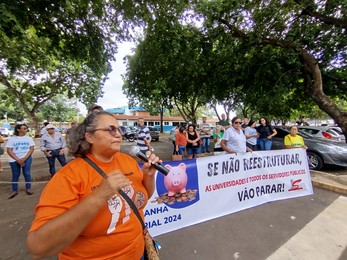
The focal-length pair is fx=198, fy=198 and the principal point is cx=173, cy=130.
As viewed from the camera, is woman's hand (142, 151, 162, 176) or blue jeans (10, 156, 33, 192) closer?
woman's hand (142, 151, 162, 176)

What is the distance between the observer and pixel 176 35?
6.69 meters

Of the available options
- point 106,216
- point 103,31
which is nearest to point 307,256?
Answer: point 106,216

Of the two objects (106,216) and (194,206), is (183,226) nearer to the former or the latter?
(194,206)

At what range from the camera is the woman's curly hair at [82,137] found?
4.44 ft

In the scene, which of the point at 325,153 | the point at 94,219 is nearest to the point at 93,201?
the point at 94,219

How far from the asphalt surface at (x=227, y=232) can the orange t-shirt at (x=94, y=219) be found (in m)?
1.57

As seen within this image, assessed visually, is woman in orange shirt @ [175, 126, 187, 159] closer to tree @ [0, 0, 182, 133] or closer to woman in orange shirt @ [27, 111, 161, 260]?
tree @ [0, 0, 182, 133]

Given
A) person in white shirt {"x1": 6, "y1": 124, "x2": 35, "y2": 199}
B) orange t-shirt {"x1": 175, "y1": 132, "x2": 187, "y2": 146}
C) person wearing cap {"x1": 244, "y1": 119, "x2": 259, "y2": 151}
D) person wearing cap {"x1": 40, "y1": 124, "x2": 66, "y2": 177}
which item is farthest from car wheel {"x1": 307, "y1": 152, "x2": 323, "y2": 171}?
person in white shirt {"x1": 6, "y1": 124, "x2": 35, "y2": 199}

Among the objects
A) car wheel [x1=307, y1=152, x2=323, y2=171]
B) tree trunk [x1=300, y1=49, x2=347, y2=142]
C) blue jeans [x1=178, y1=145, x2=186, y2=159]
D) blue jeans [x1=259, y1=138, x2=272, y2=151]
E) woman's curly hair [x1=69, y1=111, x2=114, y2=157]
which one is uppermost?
tree trunk [x1=300, y1=49, x2=347, y2=142]

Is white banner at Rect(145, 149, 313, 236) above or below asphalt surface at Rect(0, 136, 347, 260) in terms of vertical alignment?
above

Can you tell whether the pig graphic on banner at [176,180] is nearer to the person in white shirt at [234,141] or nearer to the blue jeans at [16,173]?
the person in white shirt at [234,141]

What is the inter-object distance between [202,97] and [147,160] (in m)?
8.75

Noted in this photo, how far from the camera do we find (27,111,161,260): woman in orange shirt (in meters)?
0.93

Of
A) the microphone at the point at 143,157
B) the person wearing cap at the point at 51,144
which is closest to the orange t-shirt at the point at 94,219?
the microphone at the point at 143,157
